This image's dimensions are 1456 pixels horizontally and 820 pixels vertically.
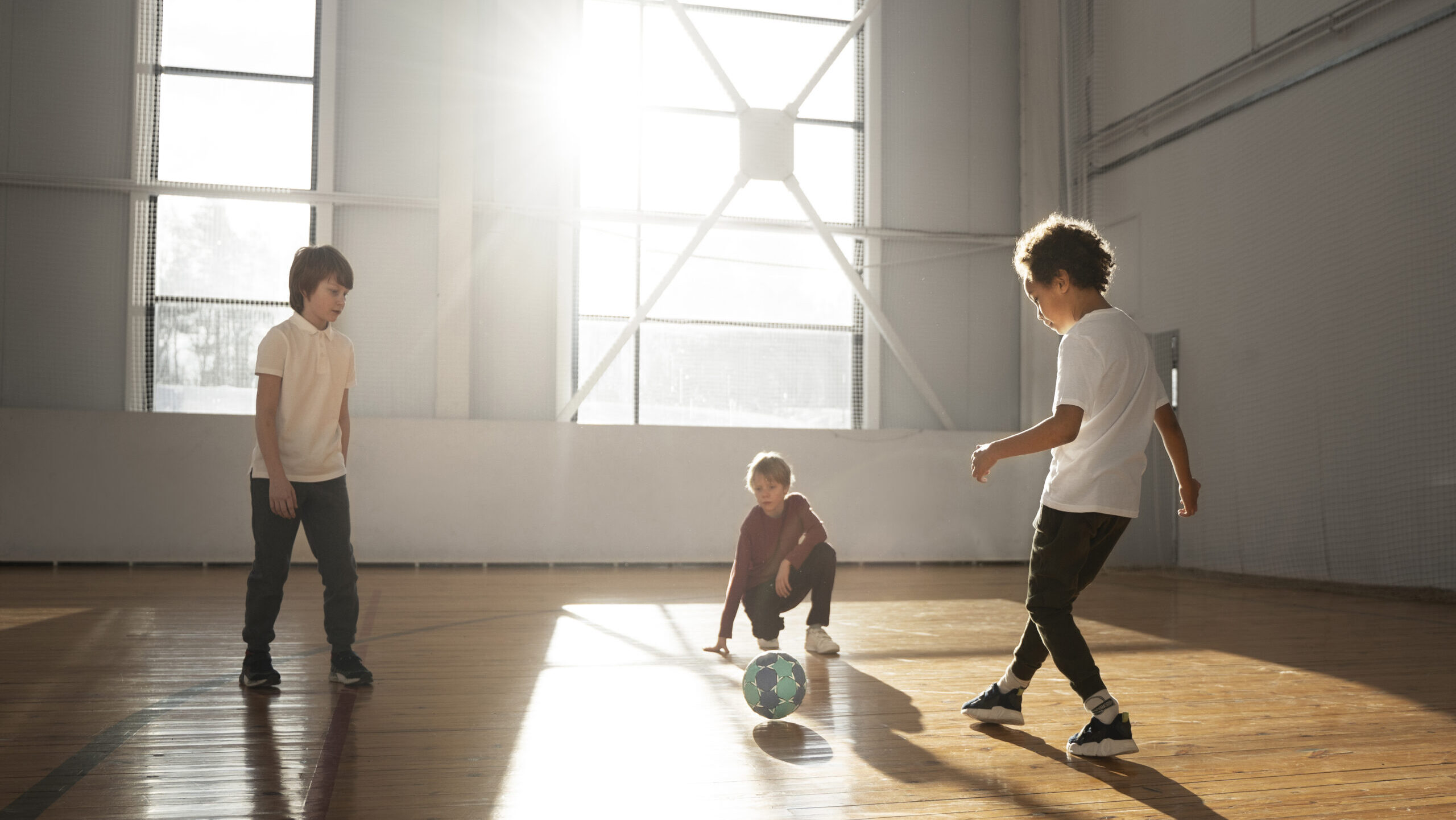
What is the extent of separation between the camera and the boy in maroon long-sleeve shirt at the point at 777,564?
3.96 metres

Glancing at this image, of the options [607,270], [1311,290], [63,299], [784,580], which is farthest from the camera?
[607,270]

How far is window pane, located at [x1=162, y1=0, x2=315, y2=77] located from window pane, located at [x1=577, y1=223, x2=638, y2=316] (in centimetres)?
275

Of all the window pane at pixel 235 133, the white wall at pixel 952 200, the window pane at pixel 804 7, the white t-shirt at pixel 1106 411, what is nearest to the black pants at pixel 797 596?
the white t-shirt at pixel 1106 411

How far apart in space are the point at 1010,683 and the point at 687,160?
7383 mm

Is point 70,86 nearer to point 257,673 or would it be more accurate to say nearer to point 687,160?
point 687,160

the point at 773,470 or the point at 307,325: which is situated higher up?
the point at 307,325

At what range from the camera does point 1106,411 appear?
2.43 m

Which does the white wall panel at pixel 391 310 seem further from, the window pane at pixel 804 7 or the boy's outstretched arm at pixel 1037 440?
the boy's outstretched arm at pixel 1037 440

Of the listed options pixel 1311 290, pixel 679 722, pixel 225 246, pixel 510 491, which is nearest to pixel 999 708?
pixel 679 722

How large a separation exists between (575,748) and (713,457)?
6320 millimetres

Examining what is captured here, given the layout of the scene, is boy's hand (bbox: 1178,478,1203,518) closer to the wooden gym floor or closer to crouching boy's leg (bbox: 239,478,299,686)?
the wooden gym floor

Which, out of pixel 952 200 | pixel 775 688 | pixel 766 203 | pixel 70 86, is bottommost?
pixel 775 688

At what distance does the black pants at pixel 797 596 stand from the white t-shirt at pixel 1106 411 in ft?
5.88

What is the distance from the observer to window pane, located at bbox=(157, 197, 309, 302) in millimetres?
8641
